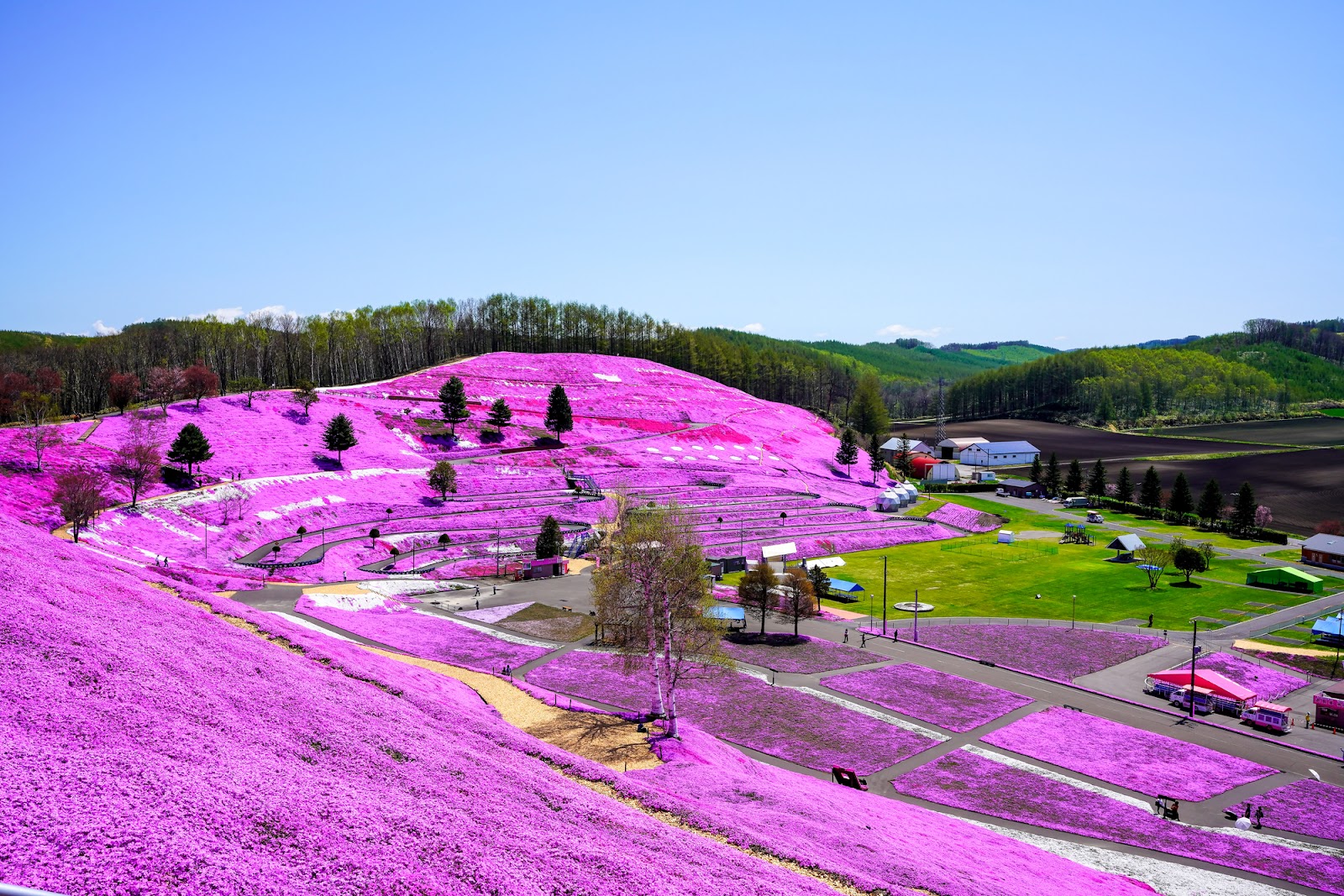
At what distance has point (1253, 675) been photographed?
5228 centimetres

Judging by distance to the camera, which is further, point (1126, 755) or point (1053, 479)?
point (1053, 479)

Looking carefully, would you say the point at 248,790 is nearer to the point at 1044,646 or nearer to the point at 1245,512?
the point at 1044,646

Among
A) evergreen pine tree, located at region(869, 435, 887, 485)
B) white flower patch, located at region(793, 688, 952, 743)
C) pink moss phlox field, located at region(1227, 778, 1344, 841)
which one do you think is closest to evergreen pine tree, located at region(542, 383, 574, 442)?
evergreen pine tree, located at region(869, 435, 887, 485)

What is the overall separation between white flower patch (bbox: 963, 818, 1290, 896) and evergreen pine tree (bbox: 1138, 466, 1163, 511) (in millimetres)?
105210

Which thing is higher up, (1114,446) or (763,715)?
(1114,446)

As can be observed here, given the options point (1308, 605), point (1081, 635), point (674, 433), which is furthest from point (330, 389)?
point (1308, 605)

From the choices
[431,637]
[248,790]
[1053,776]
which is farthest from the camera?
[431,637]

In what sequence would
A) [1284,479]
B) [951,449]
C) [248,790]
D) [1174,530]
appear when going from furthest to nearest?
1. [951,449]
2. [1284,479]
3. [1174,530]
4. [248,790]

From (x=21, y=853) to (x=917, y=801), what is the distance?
3368 centimetres

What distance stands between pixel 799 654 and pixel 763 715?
12.8m

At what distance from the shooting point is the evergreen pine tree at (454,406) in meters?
115

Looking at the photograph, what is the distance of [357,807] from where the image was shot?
14.3 metres

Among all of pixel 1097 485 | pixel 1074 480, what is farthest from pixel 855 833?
pixel 1074 480

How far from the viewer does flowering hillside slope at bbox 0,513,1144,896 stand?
1141 cm
